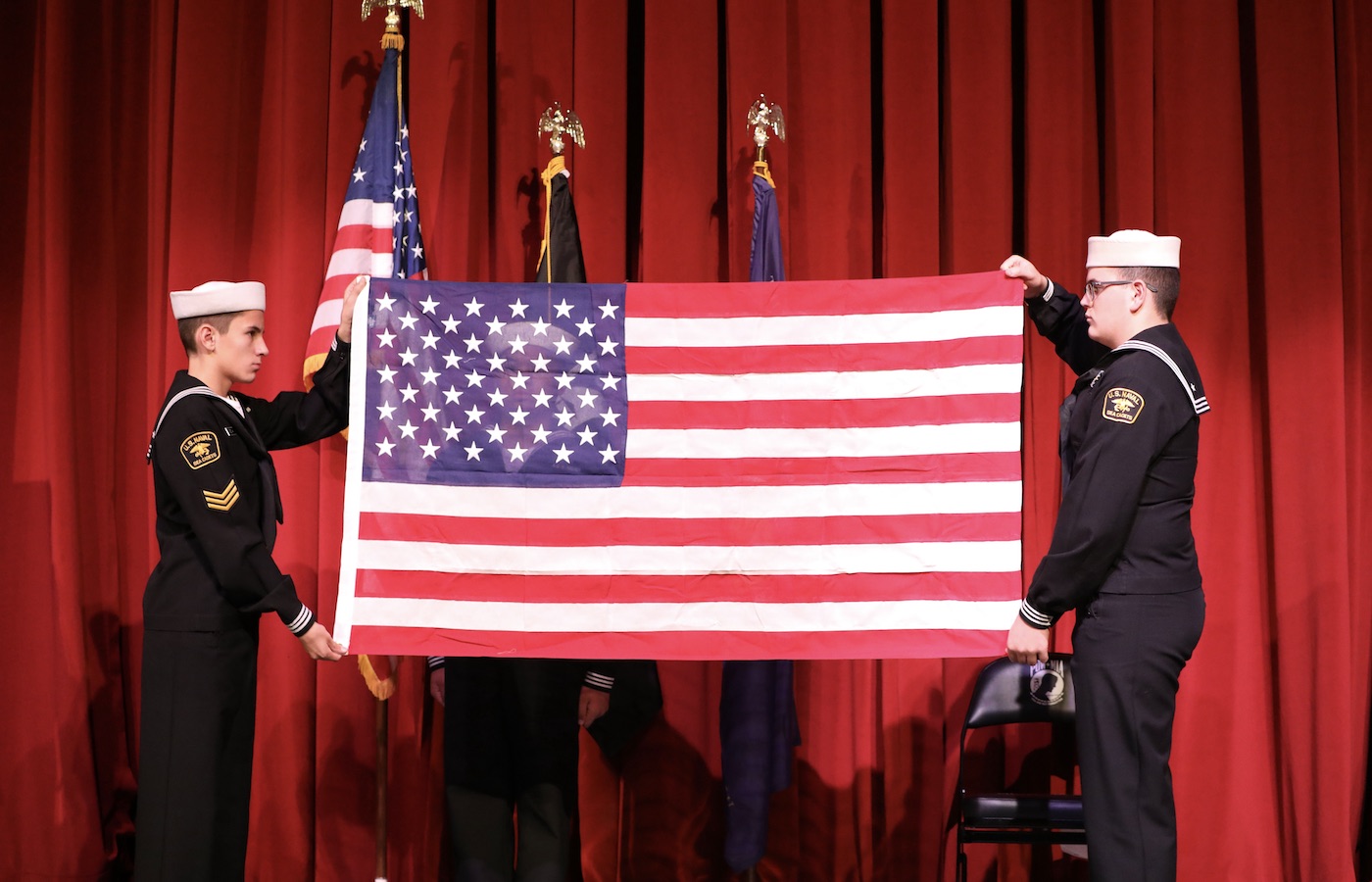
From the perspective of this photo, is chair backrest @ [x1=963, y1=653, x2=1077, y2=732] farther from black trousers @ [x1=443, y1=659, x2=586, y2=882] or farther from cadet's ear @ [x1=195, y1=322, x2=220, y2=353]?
cadet's ear @ [x1=195, y1=322, x2=220, y2=353]

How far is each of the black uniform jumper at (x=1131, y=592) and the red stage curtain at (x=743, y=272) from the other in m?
1.55

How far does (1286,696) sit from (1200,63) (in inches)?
102

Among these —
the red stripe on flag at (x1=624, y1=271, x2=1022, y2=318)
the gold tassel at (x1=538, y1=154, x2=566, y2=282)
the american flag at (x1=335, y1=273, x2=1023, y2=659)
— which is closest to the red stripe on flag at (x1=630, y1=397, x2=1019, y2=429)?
the american flag at (x1=335, y1=273, x2=1023, y2=659)

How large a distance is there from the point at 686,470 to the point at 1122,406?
132 centimetres

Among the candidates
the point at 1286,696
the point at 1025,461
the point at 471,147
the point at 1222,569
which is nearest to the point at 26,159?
the point at 471,147

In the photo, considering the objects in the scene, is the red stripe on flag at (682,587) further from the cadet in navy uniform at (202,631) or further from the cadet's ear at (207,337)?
the cadet's ear at (207,337)

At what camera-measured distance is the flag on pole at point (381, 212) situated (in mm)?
4344

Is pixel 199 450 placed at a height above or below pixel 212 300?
below

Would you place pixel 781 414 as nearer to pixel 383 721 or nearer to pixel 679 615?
pixel 679 615

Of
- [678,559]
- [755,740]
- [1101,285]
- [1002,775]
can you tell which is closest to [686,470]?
[678,559]

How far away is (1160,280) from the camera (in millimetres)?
3338

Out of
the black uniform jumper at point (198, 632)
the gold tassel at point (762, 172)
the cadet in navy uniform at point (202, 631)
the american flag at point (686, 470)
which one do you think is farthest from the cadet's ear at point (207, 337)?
the gold tassel at point (762, 172)

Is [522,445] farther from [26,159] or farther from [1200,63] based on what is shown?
[1200,63]

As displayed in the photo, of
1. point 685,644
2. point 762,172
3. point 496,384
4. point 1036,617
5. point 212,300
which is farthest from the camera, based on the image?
point 762,172
